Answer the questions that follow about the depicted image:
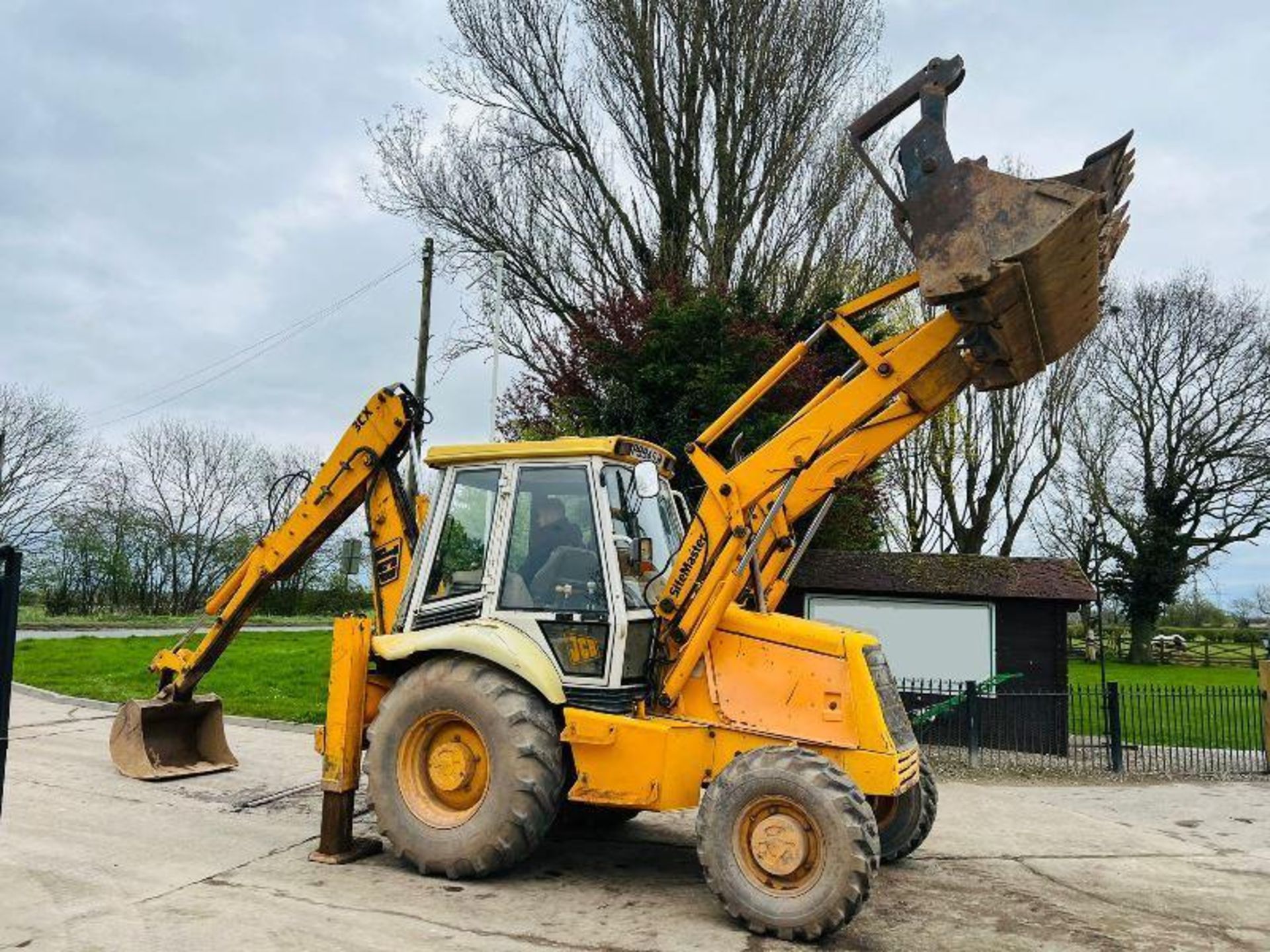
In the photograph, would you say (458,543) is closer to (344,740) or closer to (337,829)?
(344,740)

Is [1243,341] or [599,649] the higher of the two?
[1243,341]

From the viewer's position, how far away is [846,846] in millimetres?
5320

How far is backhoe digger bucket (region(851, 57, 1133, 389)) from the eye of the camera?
5.27 metres

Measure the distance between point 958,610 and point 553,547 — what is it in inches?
324

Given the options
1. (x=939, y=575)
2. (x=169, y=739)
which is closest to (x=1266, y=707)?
(x=939, y=575)

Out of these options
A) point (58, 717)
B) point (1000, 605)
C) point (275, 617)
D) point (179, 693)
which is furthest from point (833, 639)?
point (275, 617)

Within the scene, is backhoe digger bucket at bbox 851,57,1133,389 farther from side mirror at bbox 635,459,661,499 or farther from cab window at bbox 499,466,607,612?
cab window at bbox 499,466,607,612

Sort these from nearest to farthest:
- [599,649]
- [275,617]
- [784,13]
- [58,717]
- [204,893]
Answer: [204,893]
[599,649]
[58,717]
[784,13]
[275,617]

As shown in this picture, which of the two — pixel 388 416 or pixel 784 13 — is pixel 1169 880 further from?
pixel 784 13

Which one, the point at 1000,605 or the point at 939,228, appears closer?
the point at 939,228

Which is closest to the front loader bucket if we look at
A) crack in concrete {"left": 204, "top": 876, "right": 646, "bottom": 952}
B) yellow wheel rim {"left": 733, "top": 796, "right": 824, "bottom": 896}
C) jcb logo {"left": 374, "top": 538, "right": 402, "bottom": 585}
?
jcb logo {"left": 374, "top": 538, "right": 402, "bottom": 585}

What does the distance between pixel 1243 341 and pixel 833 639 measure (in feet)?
100

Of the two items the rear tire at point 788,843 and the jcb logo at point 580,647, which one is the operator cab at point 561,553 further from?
the rear tire at point 788,843

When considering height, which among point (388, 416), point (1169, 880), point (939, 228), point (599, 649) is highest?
point (939, 228)
